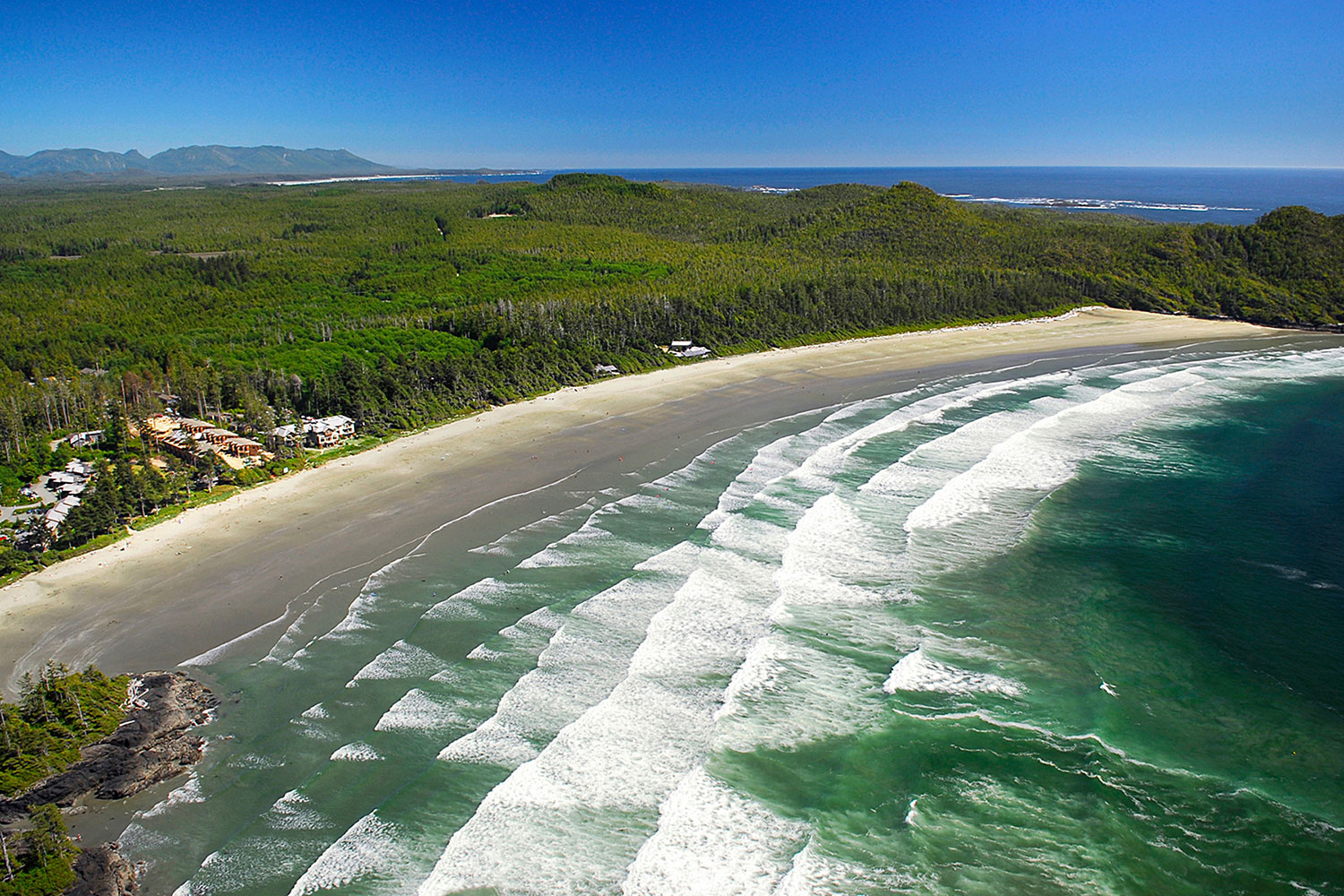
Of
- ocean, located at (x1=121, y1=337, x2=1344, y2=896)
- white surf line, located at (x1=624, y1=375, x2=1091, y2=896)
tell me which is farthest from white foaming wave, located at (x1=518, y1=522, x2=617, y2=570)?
white surf line, located at (x1=624, y1=375, x2=1091, y2=896)

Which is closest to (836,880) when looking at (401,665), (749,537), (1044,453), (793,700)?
(793,700)

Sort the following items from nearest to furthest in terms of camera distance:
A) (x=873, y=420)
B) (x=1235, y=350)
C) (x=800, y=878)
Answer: (x=800, y=878), (x=873, y=420), (x=1235, y=350)

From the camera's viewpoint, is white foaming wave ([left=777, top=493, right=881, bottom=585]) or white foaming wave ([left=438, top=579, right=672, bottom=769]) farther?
white foaming wave ([left=777, top=493, right=881, bottom=585])

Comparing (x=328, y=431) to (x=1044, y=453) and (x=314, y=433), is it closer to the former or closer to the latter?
(x=314, y=433)

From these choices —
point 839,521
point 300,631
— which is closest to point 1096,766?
point 839,521

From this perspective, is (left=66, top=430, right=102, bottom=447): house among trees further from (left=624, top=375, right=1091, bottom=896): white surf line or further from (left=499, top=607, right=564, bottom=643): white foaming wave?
(left=624, top=375, right=1091, bottom=896): white surf line

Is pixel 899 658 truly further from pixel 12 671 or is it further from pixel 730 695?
pixel 12 671
